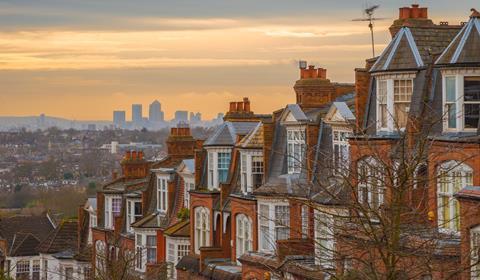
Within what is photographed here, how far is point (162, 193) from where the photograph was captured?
5628 cm

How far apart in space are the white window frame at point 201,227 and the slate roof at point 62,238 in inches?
875

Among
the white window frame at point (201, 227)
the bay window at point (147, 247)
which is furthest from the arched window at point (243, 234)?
the bay window at point (147, 247)

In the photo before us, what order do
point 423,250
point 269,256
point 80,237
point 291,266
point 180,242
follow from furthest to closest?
point 80,237 < point 180,242 < point 269,256 < point 291,266 < point 423,250

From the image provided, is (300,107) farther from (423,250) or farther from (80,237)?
(80,237)

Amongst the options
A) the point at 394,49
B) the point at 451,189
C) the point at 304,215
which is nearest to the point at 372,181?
the point at 451,189

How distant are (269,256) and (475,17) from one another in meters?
12.8

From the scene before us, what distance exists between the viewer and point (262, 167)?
4519cm

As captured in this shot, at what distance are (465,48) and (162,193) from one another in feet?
88.2

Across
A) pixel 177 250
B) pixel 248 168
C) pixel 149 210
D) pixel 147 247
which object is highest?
pixel 248 168

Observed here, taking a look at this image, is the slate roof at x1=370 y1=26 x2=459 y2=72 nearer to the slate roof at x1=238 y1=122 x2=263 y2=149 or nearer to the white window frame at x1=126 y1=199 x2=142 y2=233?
the slate roof at x1=238 y1=122 x2=263 y2=149

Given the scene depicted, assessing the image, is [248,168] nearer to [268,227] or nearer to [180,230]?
[268,227]

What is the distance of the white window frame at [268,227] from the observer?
136 ft

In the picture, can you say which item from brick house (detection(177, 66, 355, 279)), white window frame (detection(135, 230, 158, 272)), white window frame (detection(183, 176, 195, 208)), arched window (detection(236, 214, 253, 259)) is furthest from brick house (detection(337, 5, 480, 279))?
white window frame (detection(135, 230, 158, 272))

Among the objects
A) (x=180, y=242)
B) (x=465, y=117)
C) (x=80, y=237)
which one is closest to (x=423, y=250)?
(x=465, y=117)
